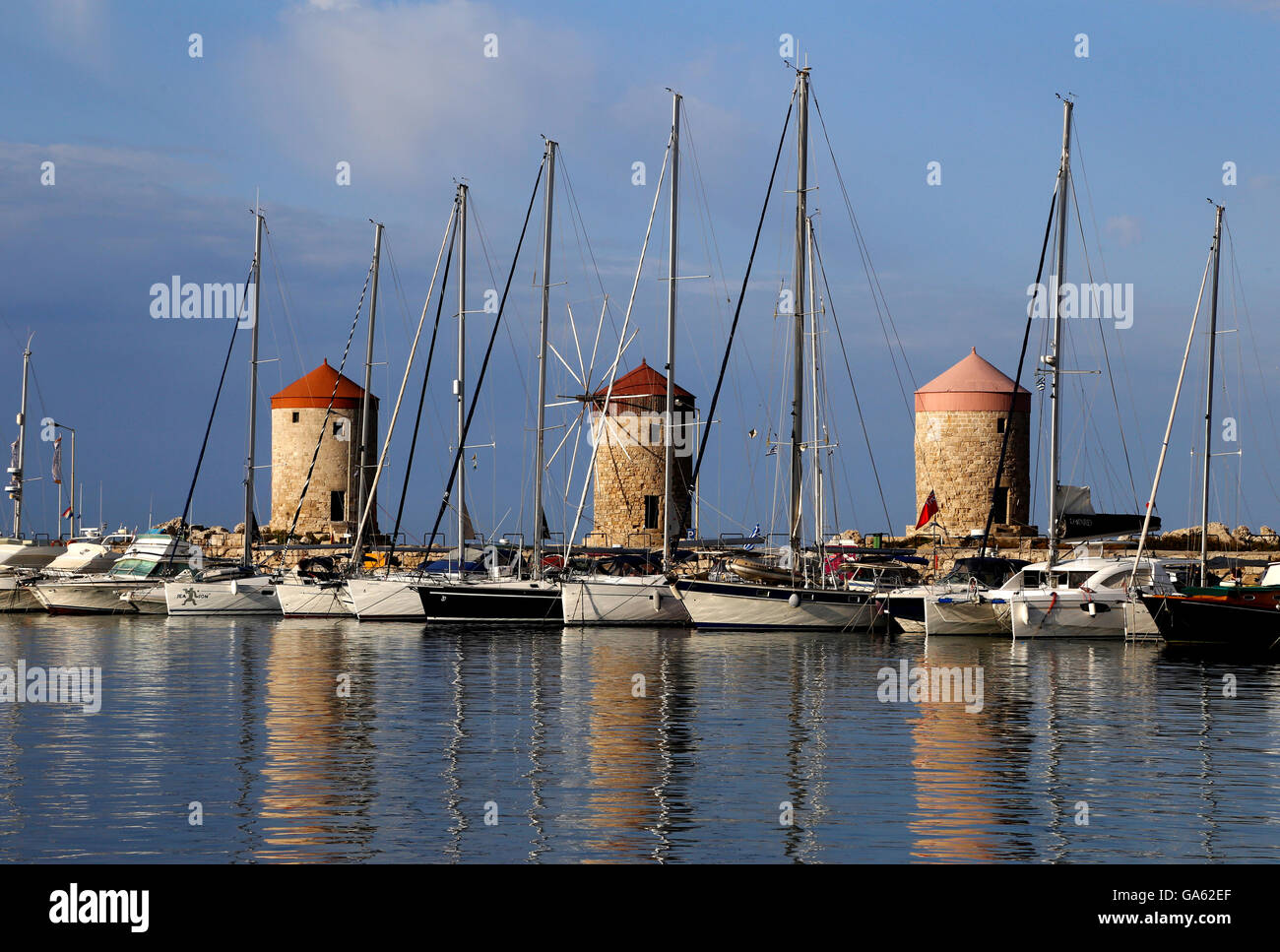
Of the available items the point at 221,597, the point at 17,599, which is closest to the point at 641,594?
the point at 221,597

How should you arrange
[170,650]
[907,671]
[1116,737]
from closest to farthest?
[1116,737] → [907,671] → [170,650]

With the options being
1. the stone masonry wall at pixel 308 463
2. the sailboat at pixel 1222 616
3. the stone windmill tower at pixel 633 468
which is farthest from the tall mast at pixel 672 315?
the stone masonry wall at pixel 308 463

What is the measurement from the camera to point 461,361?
3734 centimetres

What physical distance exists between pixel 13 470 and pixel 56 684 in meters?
36.6

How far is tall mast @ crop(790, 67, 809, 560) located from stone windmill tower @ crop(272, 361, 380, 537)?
35.4m

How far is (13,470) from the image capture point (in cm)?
5453

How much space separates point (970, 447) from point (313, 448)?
27.9m

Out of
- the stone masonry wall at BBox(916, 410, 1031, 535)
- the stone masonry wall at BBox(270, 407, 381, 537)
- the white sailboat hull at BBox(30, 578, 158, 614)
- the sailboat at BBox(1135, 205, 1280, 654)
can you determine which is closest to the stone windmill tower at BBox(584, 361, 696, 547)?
the stone masonry wall at BBox(916, 410, 1031, 535)

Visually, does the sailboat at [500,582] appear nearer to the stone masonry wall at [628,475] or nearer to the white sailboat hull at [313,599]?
the white sailboat hull at [313,599]

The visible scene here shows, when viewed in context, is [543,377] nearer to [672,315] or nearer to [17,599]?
[672,315]

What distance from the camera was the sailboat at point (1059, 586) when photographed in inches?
1215

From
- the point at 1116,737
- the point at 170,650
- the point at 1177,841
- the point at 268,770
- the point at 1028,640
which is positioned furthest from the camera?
the point at 1028,640
